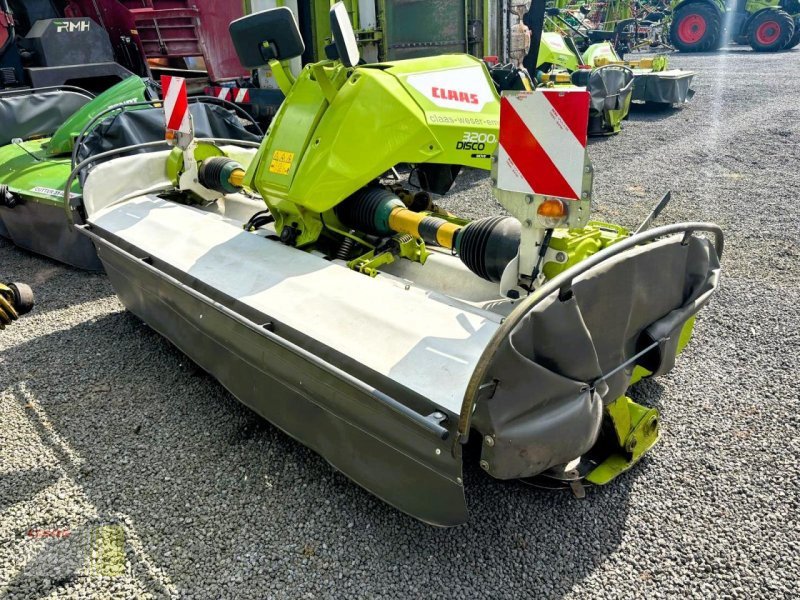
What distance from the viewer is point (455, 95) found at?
3.29 m

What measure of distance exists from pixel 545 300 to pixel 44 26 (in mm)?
6691

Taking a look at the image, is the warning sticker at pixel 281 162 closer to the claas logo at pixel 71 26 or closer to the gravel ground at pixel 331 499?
the gravel ground at pixel 331 499

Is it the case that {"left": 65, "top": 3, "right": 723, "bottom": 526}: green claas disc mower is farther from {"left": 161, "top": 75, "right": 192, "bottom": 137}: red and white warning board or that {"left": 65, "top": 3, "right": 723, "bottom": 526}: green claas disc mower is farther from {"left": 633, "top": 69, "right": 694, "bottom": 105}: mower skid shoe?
{"left": 633, "top": 69, "right": 694, "bottom": 105}: mower skid shoe

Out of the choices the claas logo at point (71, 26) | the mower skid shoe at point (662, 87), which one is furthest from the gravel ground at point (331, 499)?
the mower skid shoe at point (662, 87)

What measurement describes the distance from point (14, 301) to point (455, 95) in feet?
7.21

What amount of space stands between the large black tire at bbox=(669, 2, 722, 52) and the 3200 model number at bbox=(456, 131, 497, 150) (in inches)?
724

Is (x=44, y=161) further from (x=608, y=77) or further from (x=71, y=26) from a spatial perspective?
(x=608, y=77)

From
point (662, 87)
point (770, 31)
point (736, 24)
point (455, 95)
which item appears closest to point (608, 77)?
point (662, 87)

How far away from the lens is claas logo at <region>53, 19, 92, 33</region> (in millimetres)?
6488

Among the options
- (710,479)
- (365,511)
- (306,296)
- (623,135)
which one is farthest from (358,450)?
(623,135)

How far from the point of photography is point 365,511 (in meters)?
2.37

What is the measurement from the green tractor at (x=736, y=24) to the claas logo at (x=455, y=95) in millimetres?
18287

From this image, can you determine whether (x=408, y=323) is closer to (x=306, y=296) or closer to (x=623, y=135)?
(x=306, y=296)

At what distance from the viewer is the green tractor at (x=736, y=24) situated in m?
17.6
